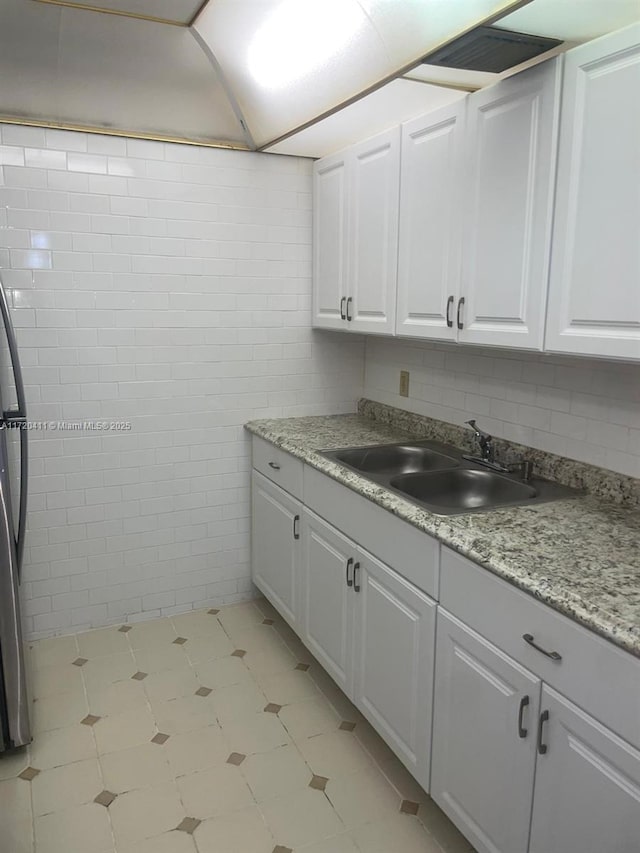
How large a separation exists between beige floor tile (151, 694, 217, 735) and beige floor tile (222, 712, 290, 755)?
9 cm

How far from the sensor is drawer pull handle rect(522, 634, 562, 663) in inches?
55.0

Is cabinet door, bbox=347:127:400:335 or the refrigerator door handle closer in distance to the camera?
the refrigerator door handle

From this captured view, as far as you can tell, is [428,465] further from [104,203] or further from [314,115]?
[104,203]

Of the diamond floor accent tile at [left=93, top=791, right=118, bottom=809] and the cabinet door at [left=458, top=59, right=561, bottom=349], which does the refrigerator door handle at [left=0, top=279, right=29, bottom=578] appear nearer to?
the diamond floor accent tile at [left=93, top=791, right=118, bottom=809]

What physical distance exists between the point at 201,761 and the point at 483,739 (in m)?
1.08

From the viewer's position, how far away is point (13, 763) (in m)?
2.23

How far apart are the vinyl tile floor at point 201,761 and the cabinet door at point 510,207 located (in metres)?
1.51

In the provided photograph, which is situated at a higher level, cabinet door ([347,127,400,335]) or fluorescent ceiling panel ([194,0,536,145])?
fluorescent ceiling panel ([194,0,536,145])

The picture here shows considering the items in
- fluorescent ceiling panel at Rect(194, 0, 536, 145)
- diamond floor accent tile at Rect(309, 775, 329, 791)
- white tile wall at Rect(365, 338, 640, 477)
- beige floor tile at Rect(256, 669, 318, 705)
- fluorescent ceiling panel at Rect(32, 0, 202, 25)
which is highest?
fluorescent ceiling panel at Rect(32, 0, 202, 25)

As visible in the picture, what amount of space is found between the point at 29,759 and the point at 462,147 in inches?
99.5

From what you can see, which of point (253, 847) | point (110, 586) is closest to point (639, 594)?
point (253, 847)

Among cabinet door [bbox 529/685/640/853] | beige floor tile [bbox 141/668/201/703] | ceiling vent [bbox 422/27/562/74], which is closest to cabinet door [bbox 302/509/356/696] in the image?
beige floor tile [bbox 141/668/201/703]

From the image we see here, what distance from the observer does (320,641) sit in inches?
103

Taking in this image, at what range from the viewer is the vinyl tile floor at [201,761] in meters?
1.94
